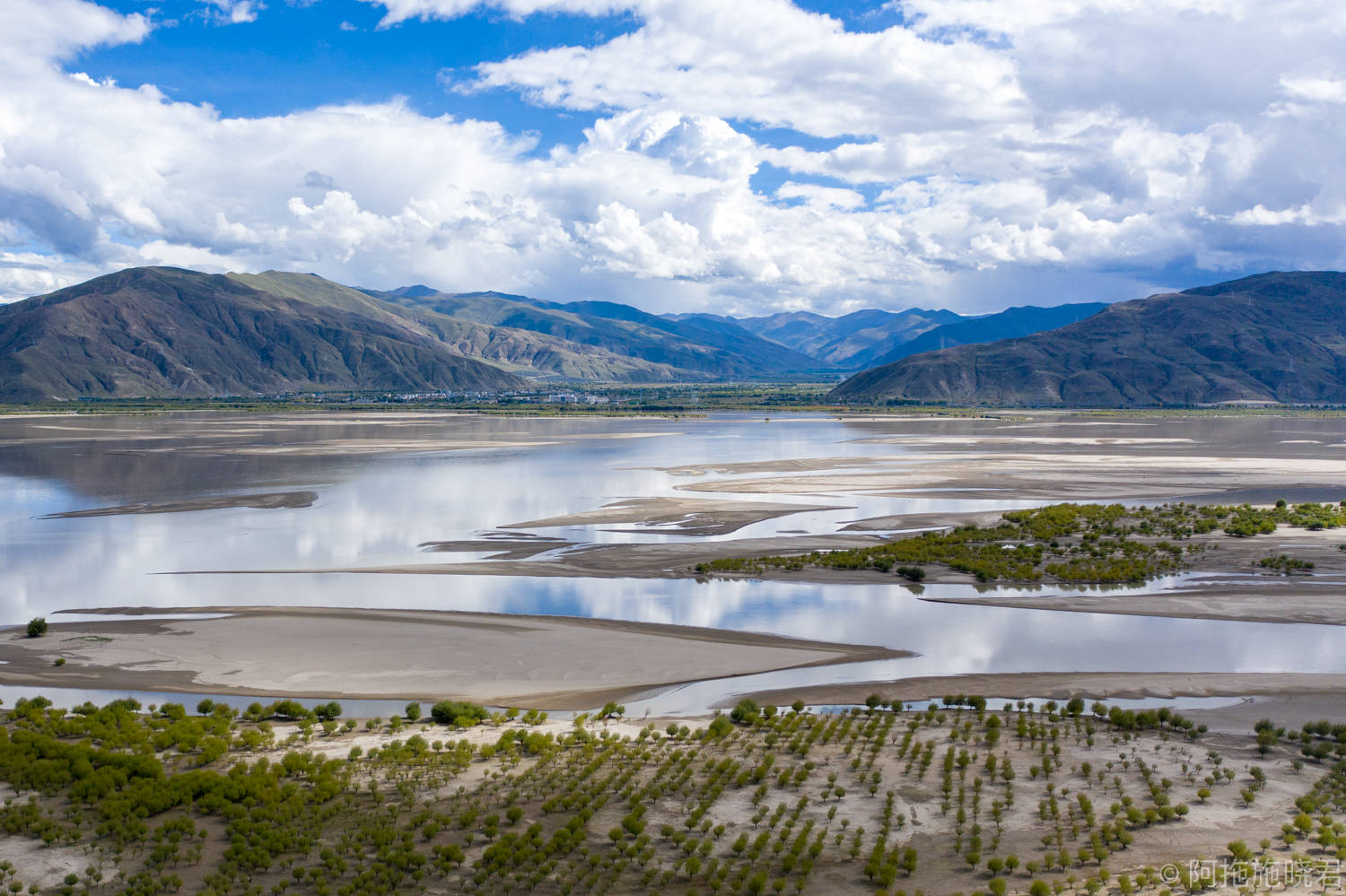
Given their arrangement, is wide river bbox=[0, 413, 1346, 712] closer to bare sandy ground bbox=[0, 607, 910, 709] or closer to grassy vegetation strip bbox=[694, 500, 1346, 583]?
bare sandy ground bbox=[0, 607, 910, 709]

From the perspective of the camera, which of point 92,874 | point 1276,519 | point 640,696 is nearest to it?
point 92,874

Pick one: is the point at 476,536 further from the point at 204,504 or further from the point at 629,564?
the point at 204,504

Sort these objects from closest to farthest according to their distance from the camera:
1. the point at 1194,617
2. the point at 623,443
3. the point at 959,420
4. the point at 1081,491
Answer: the point at 1194,617 → the point at 1081,491 → the point at 623,443 → the point at 959,420

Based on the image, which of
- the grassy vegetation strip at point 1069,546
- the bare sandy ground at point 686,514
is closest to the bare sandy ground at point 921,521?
the grassy vegetation strip at point 1069,546

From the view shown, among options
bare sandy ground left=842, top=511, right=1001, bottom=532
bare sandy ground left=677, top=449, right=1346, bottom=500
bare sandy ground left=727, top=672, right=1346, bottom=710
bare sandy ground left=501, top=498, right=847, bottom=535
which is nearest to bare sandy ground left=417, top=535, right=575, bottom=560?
bare sandy ground left=501, top=498, right=847, bottom=535

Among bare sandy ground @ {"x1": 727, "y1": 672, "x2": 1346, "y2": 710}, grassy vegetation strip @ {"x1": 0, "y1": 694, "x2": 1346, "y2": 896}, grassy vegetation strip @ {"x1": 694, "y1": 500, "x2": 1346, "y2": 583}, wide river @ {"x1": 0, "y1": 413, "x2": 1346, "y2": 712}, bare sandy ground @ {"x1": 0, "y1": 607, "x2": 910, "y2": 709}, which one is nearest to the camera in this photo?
grassy vegetation strip @ {"x1": 0, "y1": 694, "x2": 1346, "y2": 896}

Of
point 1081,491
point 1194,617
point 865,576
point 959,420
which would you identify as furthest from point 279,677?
point 959,420

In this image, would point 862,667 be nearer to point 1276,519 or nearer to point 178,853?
point 178,853
